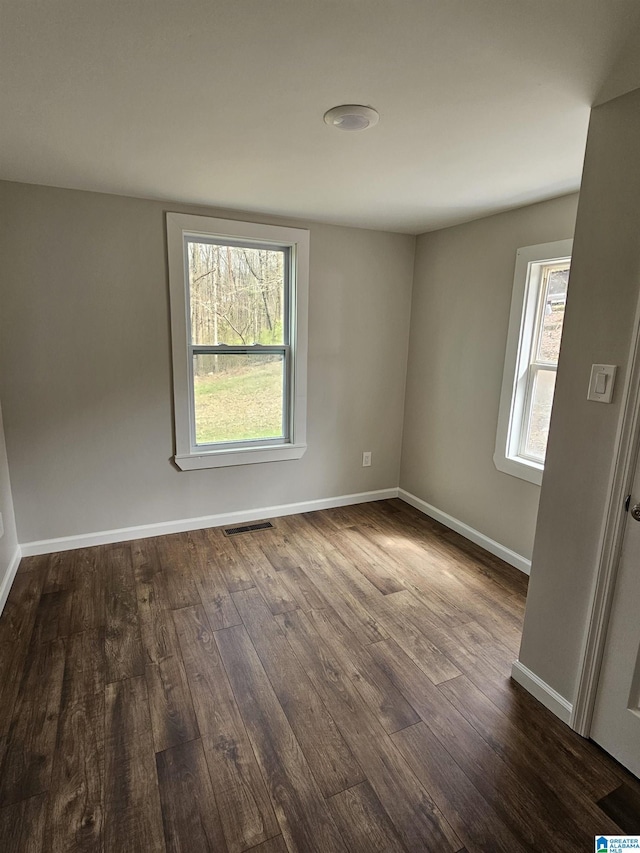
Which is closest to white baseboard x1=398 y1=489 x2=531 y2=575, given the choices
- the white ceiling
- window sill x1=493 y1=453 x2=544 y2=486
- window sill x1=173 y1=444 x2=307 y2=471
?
window sill x1=493 y1=453 x2=544 y2=486

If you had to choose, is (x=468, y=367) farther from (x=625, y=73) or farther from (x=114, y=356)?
(x=114, y=356)

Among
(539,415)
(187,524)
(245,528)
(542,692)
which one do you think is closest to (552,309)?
(539,415)

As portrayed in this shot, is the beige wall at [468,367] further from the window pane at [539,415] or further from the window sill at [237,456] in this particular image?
the window sill at [237,456]

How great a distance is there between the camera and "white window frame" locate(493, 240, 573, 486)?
2703mm

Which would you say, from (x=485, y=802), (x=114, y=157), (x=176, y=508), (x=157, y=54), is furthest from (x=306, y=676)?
(x=114, y=157)

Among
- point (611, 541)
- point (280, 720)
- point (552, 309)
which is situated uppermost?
point (552, 309)

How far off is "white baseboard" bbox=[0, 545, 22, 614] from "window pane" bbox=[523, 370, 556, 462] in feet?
10.4

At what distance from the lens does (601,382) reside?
154 centimetres

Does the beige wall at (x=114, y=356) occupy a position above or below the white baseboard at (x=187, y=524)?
above

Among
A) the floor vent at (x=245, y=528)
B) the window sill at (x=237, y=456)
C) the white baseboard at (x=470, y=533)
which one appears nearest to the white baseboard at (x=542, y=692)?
the white baseboard at (x=470, y=533)

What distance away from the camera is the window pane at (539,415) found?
2744 millimetres

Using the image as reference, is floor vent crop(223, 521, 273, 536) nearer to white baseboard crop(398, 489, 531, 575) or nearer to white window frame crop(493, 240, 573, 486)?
white baseboard crop(398, 489, 531, 575)

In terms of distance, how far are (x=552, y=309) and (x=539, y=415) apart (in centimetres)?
65

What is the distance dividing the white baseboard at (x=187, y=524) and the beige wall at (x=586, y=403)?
2.12 meters
